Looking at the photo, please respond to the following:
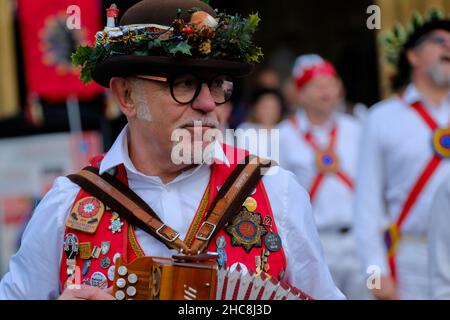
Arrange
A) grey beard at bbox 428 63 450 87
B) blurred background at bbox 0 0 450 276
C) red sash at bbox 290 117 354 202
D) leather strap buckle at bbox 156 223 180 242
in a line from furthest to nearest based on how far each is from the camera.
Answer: blurred background at bbox 0 0 450 276, red sash at bbox 290 117 354 202, grey beard at bbox 428 63 450 87, leather strap buckle at bbox 156 223 180 242

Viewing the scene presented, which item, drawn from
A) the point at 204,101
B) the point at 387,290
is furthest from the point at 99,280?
the point at 387,290

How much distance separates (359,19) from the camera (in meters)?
14.4

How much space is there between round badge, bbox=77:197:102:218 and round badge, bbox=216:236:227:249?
481mm

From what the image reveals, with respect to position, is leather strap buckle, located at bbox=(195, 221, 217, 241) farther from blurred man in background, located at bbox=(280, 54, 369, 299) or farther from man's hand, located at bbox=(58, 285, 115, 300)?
blurred man in background, located at bbox=(280, 54, 369, 299)

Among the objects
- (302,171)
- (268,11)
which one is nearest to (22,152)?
(302,171)

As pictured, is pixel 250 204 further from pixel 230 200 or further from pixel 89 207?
pixel 89 207

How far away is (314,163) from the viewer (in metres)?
8.61

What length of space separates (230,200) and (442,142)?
296cm

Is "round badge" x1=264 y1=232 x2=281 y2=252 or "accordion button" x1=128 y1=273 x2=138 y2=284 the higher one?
"round badge" x1=264 y1=232 x2=281 y2=252

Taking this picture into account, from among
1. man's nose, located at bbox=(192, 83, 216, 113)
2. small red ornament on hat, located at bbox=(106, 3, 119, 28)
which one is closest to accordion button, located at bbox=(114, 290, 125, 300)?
man's nose, located at bbox=(192, 83, 216, 113)

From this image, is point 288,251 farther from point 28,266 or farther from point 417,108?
point 417,108

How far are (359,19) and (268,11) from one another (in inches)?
64.4

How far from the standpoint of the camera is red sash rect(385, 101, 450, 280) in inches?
257
